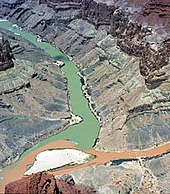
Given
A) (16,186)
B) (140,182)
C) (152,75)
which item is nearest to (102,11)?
(152,75)

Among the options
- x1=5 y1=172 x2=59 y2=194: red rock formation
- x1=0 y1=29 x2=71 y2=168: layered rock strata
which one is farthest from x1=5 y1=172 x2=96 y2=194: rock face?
x1=0 y1=29 x2=71 y2=168: layered rock strata

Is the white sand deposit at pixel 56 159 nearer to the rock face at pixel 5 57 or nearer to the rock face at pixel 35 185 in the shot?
the rock face at pixel 35 185

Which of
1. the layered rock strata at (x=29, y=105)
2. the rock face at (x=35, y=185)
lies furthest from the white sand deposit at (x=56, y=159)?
the rock face at (x=35, y=185)

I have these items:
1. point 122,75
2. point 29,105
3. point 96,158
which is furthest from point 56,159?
point 122,75

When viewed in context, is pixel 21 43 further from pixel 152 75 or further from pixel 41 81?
pixel 152 75

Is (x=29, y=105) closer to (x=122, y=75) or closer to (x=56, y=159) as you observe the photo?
(x=122, y=75)

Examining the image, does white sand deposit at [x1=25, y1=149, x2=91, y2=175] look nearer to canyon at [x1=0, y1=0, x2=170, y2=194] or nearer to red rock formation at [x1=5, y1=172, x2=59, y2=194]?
canyon at [x1=0, y1=0, x2=170, y2=194]
